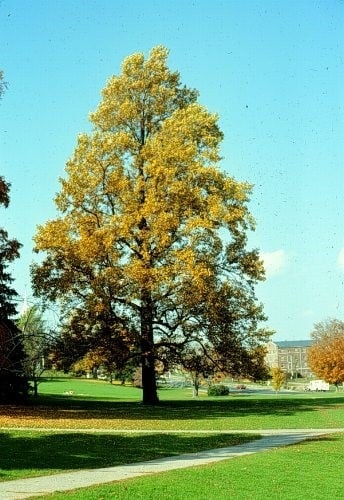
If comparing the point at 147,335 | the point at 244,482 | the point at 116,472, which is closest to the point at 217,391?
the point at 147,335

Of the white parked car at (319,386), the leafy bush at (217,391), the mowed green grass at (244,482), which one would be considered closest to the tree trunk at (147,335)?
the mowed green grass at (244,482)

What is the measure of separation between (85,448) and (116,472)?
3.74 m

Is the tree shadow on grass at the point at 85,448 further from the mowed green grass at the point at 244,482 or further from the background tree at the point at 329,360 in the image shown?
the background tree at the point at 329,360

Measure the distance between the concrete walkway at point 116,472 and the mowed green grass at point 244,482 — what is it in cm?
45

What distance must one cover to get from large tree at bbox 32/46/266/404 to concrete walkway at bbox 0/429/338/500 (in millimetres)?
13354

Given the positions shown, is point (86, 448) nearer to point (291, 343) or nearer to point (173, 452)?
point (173, 452)

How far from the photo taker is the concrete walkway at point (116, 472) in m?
10.6

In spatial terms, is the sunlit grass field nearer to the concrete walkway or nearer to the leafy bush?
the concrete walkway

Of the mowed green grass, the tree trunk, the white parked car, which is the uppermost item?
the tree trunk

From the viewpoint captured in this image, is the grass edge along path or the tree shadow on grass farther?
the tree shadow on grass

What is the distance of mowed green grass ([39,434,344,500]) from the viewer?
10047 millimetres

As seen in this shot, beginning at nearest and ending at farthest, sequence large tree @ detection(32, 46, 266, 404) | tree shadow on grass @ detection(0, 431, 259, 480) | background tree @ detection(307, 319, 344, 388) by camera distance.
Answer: tree shadow on grass @ detection(0, 431, 259, 480) → large tree @ detection(32, 46, 266, 404) → background tree @ detection(307, 319, 344, 388)

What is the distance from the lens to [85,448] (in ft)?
52.6

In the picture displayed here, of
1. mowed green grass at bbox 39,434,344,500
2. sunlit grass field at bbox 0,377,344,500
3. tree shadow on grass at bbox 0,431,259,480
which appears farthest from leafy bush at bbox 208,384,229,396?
mowed green grass at bbox 39,434,344,500
